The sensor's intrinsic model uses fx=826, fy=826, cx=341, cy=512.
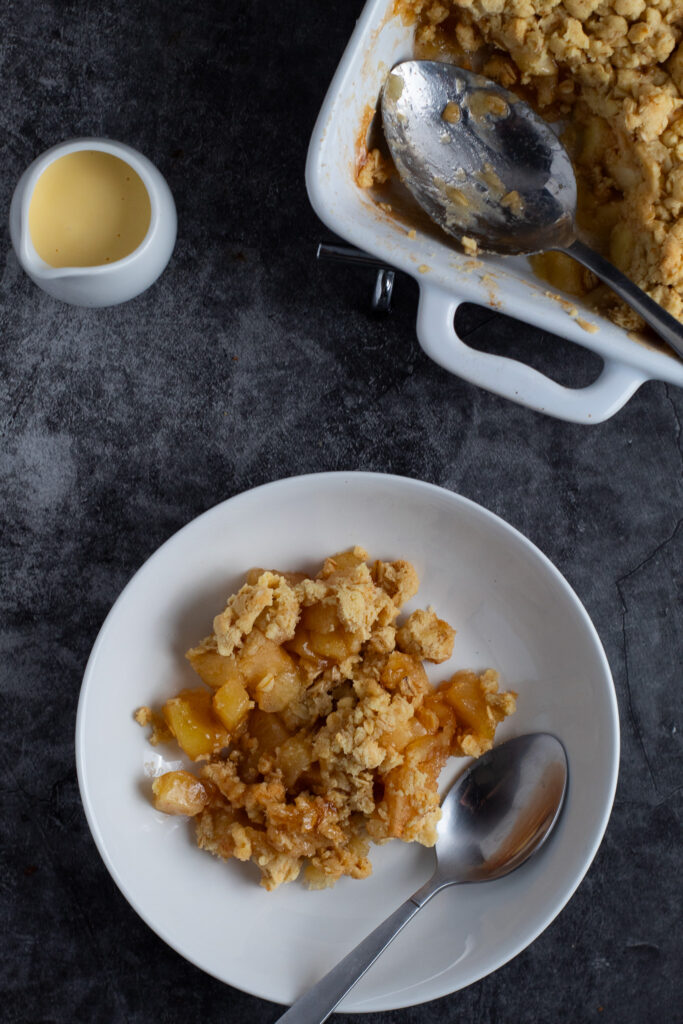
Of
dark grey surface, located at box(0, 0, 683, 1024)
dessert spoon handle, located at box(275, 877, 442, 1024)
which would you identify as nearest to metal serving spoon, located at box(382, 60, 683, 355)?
dark grey surface, located at box(0, 0, 683, 1024)

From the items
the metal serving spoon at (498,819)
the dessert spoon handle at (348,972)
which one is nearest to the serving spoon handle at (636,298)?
the metal serving spoon at (498,819)

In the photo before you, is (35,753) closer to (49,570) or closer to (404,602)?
(49,570)

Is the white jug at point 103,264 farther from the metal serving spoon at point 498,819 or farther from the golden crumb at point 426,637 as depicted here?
the metal serving spoon at point 498,819

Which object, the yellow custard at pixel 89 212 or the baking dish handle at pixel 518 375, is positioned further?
the yellow custard at pixel 89 212

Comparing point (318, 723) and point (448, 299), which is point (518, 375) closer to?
point (448, 299)

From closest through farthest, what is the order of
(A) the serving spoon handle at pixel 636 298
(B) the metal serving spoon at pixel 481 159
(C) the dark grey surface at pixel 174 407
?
(A) the serving spoon handle at pixel 636 298 → (B) the metal serving spoon at pixel 481 159 → (C) the dark grey surface at pixel 174 407

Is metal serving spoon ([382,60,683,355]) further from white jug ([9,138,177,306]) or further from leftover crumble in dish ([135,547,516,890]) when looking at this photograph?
leftover crumble in dish ([135,547,516,890])

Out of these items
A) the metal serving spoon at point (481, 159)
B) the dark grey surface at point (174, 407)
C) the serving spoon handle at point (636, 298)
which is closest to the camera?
the serving spoon handle at point (636, 298)
